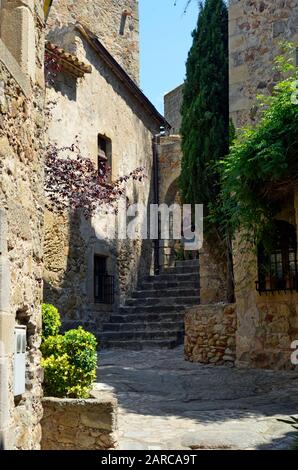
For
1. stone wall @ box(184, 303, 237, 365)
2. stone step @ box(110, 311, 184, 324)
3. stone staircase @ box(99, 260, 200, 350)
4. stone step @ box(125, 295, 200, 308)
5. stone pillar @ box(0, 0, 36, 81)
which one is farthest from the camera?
stone step @ box(125, 295, 200, 308)

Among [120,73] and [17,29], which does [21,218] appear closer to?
[17,29]

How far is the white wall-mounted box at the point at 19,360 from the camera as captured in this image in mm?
3248

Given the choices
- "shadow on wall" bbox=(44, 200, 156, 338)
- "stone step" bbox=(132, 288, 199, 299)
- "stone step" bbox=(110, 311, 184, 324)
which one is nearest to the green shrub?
"shadow on wall" bbox=(44, 200, 156, 338)

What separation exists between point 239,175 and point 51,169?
3.59m

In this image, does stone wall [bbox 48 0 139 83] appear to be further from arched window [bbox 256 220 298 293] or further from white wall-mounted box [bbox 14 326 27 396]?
white wall-mounted box [bbox 14 326 27 396]

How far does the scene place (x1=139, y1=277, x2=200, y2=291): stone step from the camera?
1328 cm

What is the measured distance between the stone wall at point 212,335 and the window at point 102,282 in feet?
10.8

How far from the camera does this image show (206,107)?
11.2 metres

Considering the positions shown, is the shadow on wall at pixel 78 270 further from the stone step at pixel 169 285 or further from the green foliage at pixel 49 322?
the green foliage at pixel 49 322

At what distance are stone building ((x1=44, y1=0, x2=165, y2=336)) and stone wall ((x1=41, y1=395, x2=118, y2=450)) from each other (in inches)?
250

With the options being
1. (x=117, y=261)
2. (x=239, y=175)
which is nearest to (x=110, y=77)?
(x=117, y=261)

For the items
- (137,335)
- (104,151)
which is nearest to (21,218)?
(137,335)

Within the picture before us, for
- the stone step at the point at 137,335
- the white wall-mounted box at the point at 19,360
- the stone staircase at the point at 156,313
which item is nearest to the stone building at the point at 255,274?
the stone staircase at the point at 156,313

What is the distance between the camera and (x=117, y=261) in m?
13.3
